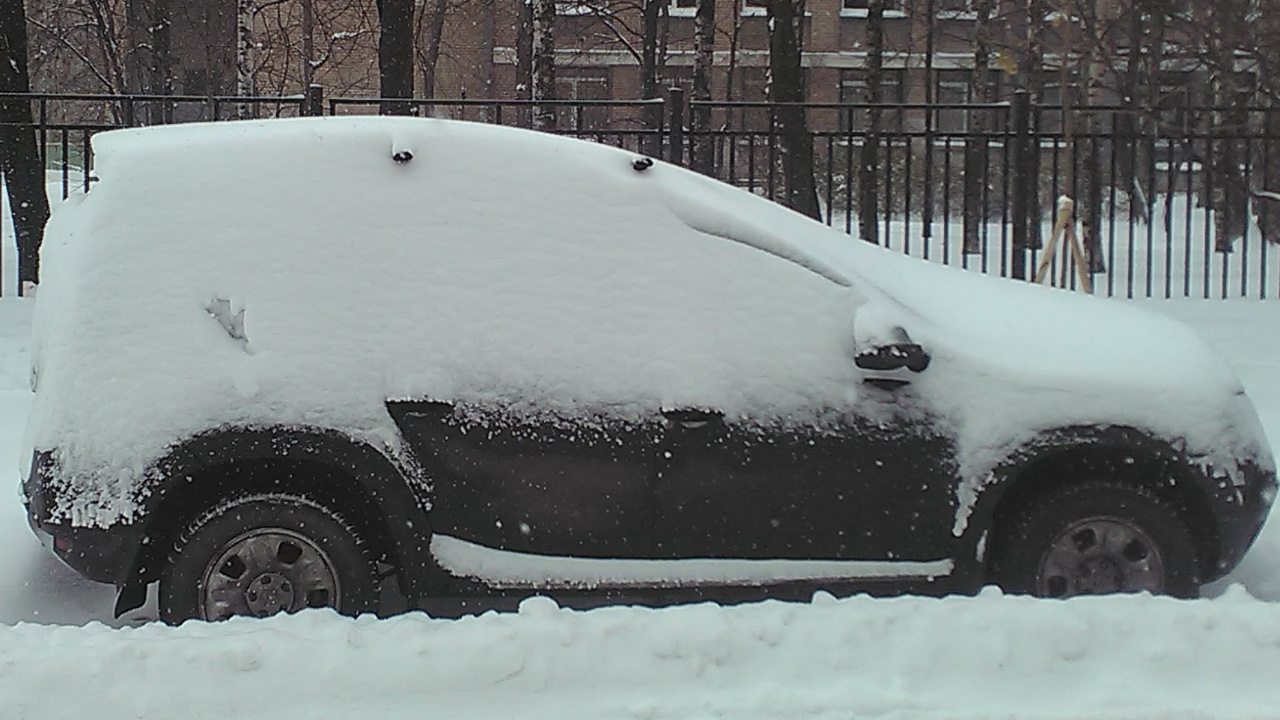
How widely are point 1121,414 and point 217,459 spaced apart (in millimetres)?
2901

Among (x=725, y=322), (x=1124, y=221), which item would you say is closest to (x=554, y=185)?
(x=725, y=322)

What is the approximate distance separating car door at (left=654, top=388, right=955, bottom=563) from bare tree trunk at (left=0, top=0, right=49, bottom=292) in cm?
854

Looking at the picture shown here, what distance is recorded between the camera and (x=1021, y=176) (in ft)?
34.3

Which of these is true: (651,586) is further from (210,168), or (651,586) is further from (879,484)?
(210,168)

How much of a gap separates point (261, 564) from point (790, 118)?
9866 mm

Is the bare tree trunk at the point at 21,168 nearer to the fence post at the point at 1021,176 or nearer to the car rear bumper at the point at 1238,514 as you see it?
the fence post at the point at 1021,176

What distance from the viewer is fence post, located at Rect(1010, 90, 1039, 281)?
10.5m

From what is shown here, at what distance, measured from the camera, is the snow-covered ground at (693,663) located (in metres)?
3.91

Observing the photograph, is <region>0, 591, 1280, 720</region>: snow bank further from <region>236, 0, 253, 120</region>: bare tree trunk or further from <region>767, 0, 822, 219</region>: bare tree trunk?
<region>236, 0, 253, 120</region>: bare tree trunk

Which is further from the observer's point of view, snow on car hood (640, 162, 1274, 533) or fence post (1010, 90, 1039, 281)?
fence post (1010, 90, 1039, 281)

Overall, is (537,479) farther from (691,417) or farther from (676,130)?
(676,130)

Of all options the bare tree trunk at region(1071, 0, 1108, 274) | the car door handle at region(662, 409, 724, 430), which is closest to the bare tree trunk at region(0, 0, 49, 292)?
the bare tree trunk at region(1071, 0, 1108, 274)

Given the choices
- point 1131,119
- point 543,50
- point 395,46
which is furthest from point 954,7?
point 395,46

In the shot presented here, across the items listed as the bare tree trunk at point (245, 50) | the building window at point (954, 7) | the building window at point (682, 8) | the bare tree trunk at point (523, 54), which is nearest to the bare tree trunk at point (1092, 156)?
the bare tree trunk at point (245, 50)
